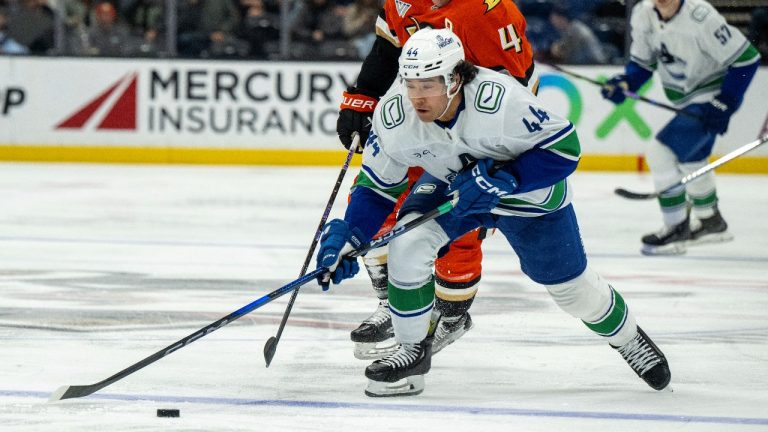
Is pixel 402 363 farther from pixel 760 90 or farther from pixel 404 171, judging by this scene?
pixel 760 90

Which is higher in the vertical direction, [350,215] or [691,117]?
[350,215]

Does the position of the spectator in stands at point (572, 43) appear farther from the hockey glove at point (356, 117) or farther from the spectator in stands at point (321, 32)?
the hockey glove at point (356, 117)

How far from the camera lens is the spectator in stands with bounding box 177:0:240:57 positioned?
9.90 m

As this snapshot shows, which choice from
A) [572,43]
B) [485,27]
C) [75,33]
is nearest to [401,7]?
[485,27]

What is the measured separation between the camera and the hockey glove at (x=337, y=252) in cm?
329

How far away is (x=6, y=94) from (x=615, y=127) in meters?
4.38

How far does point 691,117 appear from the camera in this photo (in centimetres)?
624

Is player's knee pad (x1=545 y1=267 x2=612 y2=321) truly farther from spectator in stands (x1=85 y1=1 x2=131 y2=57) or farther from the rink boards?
spectator in stands (x1=85 y1=1 x2=131 y2=57)

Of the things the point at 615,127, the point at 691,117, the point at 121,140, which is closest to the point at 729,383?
the point at 691,117

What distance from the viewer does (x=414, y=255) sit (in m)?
3.30

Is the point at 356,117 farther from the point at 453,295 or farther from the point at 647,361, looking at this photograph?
the point at 647,361

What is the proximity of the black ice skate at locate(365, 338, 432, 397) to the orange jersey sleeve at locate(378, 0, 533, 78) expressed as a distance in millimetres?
979

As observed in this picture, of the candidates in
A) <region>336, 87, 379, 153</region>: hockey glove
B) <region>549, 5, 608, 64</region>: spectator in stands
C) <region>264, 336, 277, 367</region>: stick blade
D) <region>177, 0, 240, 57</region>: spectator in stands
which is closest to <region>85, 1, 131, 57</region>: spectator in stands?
<region>177, 0, 240, 57</region>: spectator in stands

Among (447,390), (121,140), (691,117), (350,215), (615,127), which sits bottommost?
(121,140)
